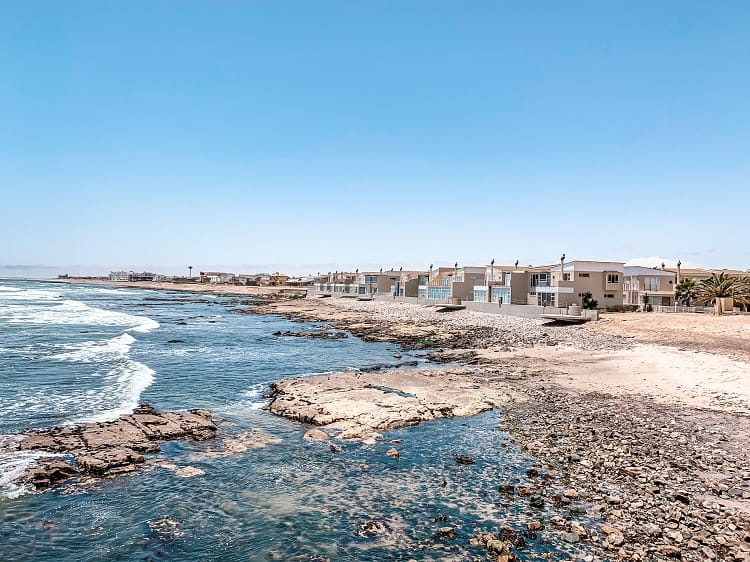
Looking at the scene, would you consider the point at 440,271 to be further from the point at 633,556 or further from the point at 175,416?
the point at 633,556

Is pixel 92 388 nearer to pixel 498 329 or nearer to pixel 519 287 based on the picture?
pixel 498 329

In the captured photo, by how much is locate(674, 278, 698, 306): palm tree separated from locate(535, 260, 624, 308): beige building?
7.73 meters

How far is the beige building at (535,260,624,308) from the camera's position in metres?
63.3

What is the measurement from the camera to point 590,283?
63.7 m

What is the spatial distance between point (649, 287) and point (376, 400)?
2551 inches

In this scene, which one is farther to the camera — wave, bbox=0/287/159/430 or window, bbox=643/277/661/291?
window, bbox=643/277/661/291

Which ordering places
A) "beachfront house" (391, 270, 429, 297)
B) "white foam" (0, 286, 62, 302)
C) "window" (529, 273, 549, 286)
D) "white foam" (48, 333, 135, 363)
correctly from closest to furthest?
"white foam" (48, 333, 135, 363) < "window" (529, 273, 549, 286) < "beachfront house" (391, 270, 429, 297) < "white foam" (0, 286, 62, 302)

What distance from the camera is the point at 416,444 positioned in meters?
17.8

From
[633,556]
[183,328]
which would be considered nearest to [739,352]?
[633,556]

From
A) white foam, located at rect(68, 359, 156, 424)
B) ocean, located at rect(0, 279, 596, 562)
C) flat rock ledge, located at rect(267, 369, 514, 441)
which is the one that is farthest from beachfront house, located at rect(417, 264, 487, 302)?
ocean, located at rect(0, 279, 596, 562)

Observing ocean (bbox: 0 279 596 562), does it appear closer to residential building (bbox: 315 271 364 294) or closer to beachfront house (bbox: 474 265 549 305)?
beachfront house (bbox: 474 265 549 305)

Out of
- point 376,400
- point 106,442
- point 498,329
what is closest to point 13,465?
point 106,442

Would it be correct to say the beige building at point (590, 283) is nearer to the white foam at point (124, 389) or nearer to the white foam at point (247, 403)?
A: the white foam at point (247, 403)

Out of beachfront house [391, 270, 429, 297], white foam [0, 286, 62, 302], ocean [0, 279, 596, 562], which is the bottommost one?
white foam [0, 286, 62, 302]
